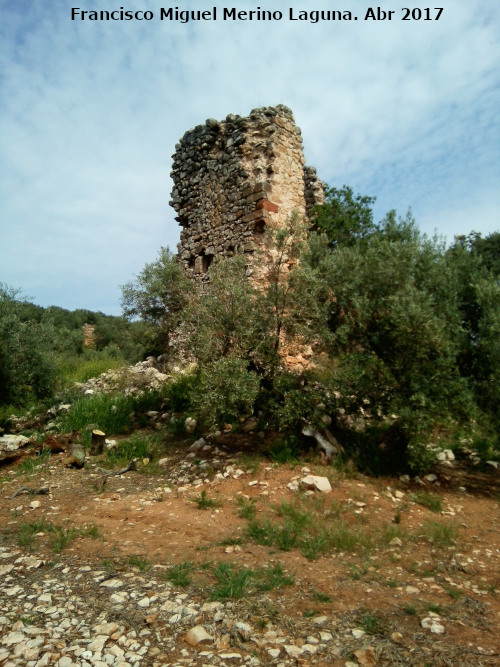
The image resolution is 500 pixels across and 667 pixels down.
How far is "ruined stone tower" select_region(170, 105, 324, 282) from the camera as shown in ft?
30.1

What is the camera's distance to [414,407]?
587cm

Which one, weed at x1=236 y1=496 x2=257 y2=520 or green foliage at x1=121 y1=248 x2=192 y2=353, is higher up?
green foliage at x1=121 y1=248 x2=192 y2=353

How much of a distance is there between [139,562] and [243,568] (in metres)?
0.88

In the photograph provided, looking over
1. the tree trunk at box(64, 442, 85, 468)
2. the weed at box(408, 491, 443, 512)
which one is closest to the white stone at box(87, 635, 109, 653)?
the weed at box(408, 491, 443, 512)

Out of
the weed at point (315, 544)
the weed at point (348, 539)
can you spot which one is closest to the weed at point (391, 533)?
the weed at point (348, 539)

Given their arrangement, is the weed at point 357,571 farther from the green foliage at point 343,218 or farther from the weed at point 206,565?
the green foliage at point 343,218

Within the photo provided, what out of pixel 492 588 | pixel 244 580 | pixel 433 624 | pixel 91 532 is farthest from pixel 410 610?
pixel 91 532

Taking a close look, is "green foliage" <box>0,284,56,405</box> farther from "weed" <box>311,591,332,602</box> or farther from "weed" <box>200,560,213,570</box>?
"weed" <box>311,591,332,602</box>

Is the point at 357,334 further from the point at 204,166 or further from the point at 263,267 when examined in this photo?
the point at 204,166

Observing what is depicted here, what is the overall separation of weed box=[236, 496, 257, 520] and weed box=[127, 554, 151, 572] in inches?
51.6

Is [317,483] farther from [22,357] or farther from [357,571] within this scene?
[22,357]

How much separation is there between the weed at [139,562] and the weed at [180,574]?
21cm

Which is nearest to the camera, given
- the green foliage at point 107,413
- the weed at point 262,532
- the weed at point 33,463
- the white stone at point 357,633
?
the white stone at point 357,633

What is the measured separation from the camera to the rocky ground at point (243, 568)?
9.76 ft
